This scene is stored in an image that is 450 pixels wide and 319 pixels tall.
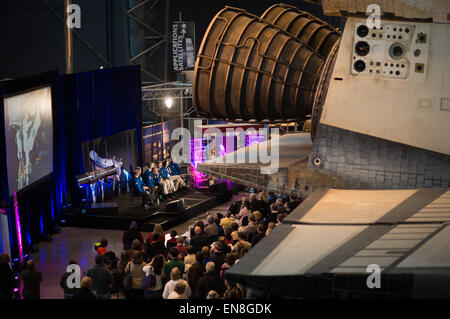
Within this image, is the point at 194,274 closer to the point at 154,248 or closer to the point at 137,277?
the point at 137,277

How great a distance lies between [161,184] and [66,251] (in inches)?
187

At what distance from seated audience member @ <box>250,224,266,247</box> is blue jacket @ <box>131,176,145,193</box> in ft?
23.1

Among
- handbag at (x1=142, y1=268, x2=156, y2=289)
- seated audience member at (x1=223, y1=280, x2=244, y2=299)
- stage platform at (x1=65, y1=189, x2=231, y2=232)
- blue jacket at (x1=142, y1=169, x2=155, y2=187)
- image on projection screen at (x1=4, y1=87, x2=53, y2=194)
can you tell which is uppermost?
image on projection screen at (x1=4, y1=87, x2=53, y2=194)

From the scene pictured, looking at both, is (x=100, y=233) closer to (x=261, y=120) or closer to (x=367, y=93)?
(x=261, y=120)

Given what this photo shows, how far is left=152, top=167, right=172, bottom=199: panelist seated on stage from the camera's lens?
20.0m

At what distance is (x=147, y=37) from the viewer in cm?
2797

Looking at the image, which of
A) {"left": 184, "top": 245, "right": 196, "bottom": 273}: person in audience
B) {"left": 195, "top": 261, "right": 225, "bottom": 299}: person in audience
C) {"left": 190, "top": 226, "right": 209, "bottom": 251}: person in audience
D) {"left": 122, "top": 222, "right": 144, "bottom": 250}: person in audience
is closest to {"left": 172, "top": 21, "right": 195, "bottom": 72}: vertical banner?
{"left": 122, "top": 222, "right": 144, "bottom": 250}: person in audience

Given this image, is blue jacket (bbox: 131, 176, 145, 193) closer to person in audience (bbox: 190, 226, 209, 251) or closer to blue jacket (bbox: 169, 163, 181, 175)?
blue jacket (bbox: 169, 163, 181, 175)

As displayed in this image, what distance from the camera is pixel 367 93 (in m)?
10.8

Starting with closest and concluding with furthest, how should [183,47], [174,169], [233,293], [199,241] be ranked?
[233,293]
[199,241]
[174,169]
[183,47]

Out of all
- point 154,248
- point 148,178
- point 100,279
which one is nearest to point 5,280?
point 100,279

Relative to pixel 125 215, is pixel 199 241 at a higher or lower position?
higher
